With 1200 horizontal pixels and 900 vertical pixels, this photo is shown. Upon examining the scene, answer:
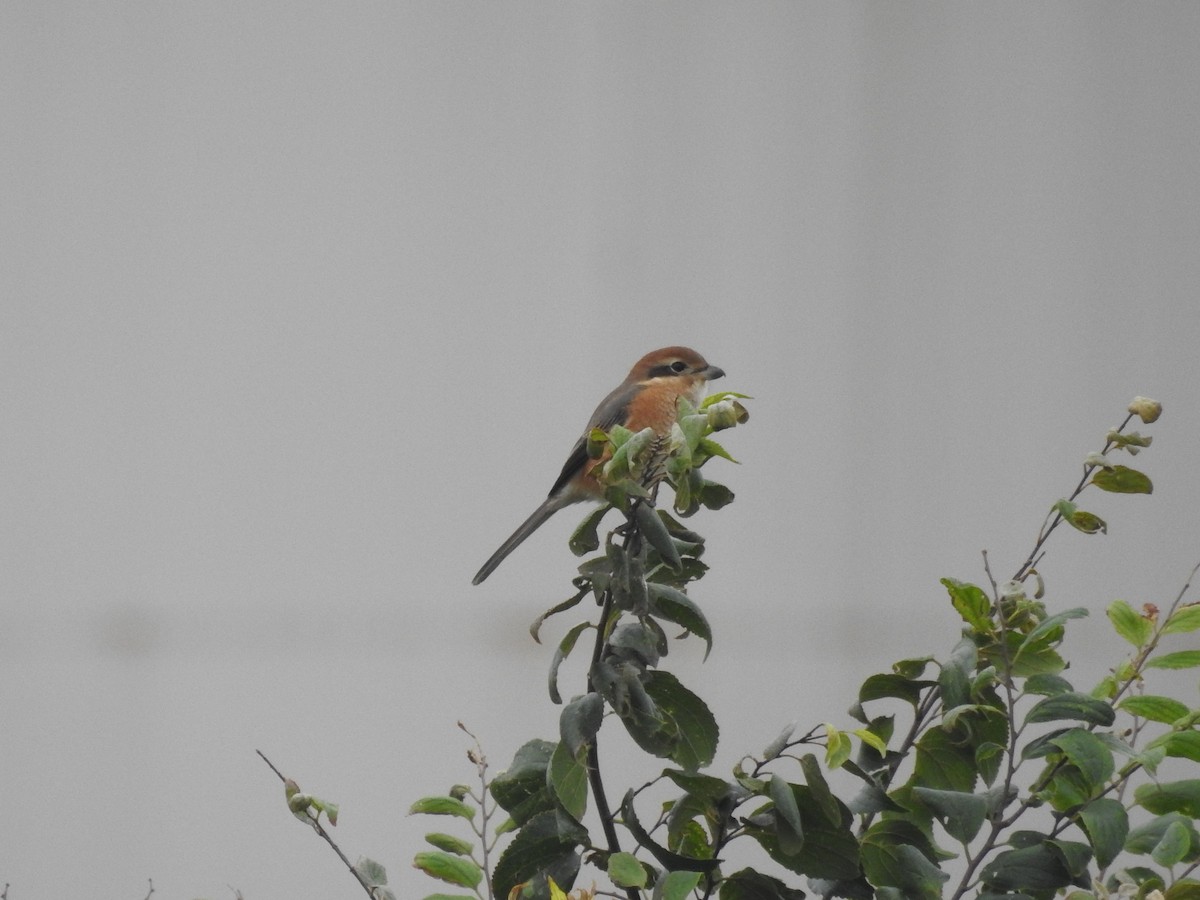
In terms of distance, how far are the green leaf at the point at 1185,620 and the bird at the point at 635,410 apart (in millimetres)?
731

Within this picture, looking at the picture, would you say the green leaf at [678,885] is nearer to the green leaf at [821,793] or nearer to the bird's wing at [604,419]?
the green leaf at [821,793]

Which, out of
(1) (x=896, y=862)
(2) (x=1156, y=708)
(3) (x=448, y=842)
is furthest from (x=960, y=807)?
(3) (x=448, y=842)

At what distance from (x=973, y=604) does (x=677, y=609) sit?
0.23 m

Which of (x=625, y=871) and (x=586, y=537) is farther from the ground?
(x=586, y=537)

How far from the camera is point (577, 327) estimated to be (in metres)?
2.49

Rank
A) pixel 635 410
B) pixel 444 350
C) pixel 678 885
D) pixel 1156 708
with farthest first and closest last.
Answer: pixel 444 350
pixel 635 410
pixel 1156 708
pixel 678 885

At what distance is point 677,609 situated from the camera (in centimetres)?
74

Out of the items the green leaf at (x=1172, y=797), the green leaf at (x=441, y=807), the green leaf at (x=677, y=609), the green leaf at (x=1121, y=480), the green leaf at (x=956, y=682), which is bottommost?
the green leaf at (x=441, y=807)

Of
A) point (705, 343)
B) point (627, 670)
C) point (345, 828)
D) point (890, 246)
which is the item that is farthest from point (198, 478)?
point (627, 670)

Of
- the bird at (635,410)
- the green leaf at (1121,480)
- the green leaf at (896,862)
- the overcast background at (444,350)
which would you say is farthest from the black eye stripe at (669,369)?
the green leaf at (896,862)

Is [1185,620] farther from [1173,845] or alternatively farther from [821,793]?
[821,793]

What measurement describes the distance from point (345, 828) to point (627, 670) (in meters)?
1.93

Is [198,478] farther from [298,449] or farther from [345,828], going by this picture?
[345,828]

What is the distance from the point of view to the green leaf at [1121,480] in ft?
2.76
